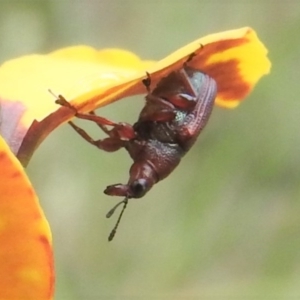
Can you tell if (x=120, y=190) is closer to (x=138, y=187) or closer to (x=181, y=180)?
(x=138, y=187)

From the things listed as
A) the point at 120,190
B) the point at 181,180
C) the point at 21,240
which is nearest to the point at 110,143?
the point at 120,190

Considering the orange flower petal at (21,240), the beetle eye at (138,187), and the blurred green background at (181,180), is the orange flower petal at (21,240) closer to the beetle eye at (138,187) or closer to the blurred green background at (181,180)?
the beetle eye at (138,187)

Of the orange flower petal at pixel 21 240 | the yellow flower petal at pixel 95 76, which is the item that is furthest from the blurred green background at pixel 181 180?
the orange flower petal at pixel 21 240

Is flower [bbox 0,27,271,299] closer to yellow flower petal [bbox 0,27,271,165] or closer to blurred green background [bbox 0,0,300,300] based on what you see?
yellow flower petal [bbox 0,27,271,165]

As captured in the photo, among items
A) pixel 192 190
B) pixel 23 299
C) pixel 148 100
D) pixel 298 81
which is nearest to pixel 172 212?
pixel 192 190

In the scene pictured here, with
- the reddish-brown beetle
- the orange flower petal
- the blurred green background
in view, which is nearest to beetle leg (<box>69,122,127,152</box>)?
the reddish-brown beetle

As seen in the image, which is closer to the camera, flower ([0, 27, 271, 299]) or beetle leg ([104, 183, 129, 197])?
flower ([0, 27, 271, 299])
